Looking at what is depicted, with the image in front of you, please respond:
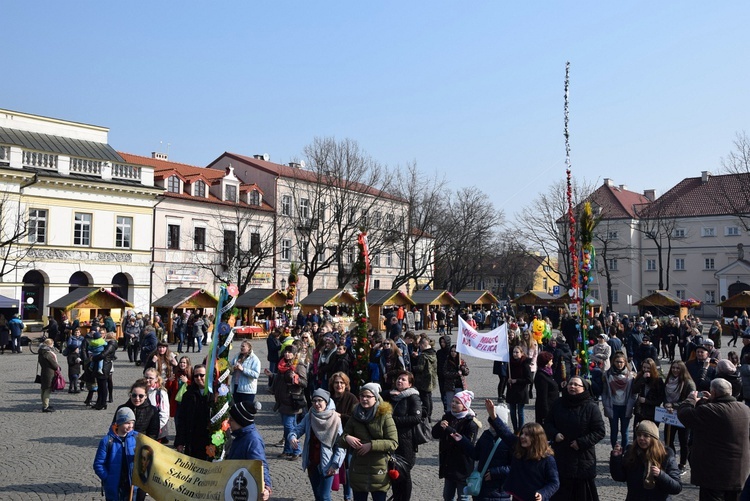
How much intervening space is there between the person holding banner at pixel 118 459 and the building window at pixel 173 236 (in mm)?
40940

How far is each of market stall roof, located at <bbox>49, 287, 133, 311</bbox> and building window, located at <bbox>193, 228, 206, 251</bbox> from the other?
14.6m

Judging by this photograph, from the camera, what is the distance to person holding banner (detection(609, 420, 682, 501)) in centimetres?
612

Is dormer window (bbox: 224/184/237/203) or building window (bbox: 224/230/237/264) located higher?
dormer window (bbox: 224/184/237/203)

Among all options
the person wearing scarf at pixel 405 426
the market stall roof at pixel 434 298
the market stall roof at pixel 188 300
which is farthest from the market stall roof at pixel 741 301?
the person wearing scarf at pixel 405 426

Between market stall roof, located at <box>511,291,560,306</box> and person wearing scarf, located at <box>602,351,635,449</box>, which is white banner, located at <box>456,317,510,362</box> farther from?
market stall roof, located at <box>511,291,560,306</box>

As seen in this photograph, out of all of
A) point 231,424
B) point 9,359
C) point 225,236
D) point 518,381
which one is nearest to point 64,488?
point 231,424

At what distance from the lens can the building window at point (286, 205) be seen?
55.2 metres

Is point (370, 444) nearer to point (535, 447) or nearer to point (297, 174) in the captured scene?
point (535, 447)

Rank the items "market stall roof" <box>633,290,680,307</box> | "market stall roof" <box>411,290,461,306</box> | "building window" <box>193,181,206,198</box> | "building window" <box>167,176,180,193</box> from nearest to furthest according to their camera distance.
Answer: "market stall roof" <box>633,290,680,307</box> → "market stall roof" <box>411,290,461,306</box> → "building window" <box>167,176,180,193</box> → "building window" <box>193,181,206,198</box>

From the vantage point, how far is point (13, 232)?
3809 centimetres

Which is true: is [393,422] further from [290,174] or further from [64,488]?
[290,174]

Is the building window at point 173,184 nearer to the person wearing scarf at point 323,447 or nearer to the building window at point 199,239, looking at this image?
the building window at point 199,239

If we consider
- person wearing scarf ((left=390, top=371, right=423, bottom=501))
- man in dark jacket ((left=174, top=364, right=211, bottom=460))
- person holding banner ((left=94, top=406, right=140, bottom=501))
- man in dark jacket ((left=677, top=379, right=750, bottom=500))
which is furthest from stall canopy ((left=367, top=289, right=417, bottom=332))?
man in dark jacket ((left=677, top=379, right=750, bottom=500))

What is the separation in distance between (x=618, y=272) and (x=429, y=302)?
111 feet
